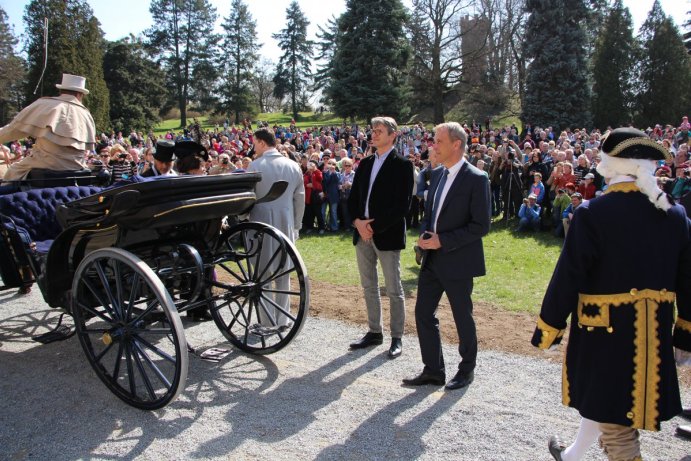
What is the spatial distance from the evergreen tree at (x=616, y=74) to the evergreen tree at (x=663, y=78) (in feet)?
2.40

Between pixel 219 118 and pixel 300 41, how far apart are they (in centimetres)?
1365

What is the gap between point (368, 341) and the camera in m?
4.96

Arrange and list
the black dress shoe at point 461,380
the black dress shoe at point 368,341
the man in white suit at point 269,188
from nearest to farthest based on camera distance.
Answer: the black dress shoe at point 461,380 < the black dress shoe at point 368,341 < the man in white suit at point 269,188

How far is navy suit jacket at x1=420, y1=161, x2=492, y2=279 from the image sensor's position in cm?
388

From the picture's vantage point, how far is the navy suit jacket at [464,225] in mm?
3883

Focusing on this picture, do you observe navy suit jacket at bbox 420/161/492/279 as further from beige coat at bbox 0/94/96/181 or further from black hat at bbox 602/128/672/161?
beige coat at bbox 0/94/96/181

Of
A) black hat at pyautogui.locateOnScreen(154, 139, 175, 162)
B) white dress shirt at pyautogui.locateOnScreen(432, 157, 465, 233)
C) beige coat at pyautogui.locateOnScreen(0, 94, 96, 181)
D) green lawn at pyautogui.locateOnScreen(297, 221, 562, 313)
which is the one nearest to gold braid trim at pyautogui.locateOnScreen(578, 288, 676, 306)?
white dress shirt at pyautogui.locateOnScreen(432, 157, 465, 233)

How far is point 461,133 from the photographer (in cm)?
390

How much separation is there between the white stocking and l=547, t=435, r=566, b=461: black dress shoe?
7 cm

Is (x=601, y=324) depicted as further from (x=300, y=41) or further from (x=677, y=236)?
(x=300, y=41)

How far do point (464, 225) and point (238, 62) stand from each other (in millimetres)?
58683

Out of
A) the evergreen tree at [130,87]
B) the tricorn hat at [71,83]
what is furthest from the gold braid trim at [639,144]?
the evergreen tree at [130,87]

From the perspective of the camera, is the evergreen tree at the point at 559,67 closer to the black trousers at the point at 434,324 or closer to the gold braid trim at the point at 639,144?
the black trousers at the point at 434,324

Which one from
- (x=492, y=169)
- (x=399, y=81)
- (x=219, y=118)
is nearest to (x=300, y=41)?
(x=219, y=118)
